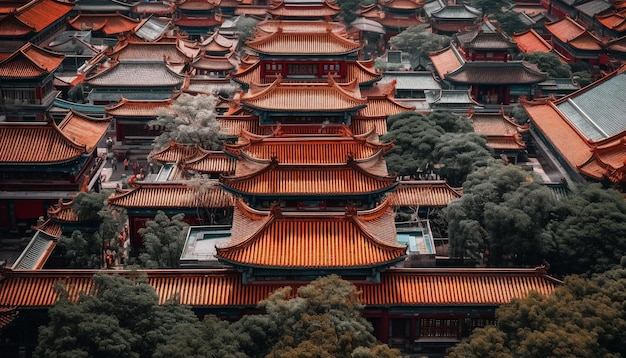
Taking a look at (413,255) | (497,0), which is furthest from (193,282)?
(497,0)

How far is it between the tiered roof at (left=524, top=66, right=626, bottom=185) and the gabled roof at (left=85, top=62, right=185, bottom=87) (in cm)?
2614

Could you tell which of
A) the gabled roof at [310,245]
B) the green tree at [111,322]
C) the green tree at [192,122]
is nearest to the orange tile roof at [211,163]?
the green tree at [192,122]

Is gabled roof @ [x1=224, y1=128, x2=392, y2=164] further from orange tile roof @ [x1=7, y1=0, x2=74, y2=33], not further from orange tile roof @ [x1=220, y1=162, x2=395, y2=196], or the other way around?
orange tile roof @ [x1=7, y1=0, x2=74, y2=33]

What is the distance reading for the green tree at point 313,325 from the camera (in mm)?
28359

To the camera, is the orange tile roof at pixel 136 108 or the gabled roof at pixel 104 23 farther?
the gabled roof at pixel 104 23

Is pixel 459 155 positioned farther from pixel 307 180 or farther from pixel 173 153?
pixel 173 153

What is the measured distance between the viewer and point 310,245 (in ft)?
110

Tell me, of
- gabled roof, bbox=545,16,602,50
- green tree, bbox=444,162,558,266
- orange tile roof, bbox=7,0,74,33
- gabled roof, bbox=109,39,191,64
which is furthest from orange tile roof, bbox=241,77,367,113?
gabled roof, bbox=545,16,602,50

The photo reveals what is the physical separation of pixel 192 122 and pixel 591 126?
22.7 meters

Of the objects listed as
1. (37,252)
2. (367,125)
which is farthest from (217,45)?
(37,252)

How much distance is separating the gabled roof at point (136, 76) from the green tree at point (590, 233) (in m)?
35.2

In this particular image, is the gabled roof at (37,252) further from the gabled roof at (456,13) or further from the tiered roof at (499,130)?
the gabled roof at (456,13)

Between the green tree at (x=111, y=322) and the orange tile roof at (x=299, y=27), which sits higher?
the orange tile roof at (x=299, y=27)

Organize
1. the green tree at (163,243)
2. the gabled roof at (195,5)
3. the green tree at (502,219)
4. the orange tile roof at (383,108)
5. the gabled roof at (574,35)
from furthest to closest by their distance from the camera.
→ the gabled roof at (195,5) → the gabled roof at (574,35) → the orange tile roof at (383,108) → the green tree at (163,243) → the green tree at (502,219)
